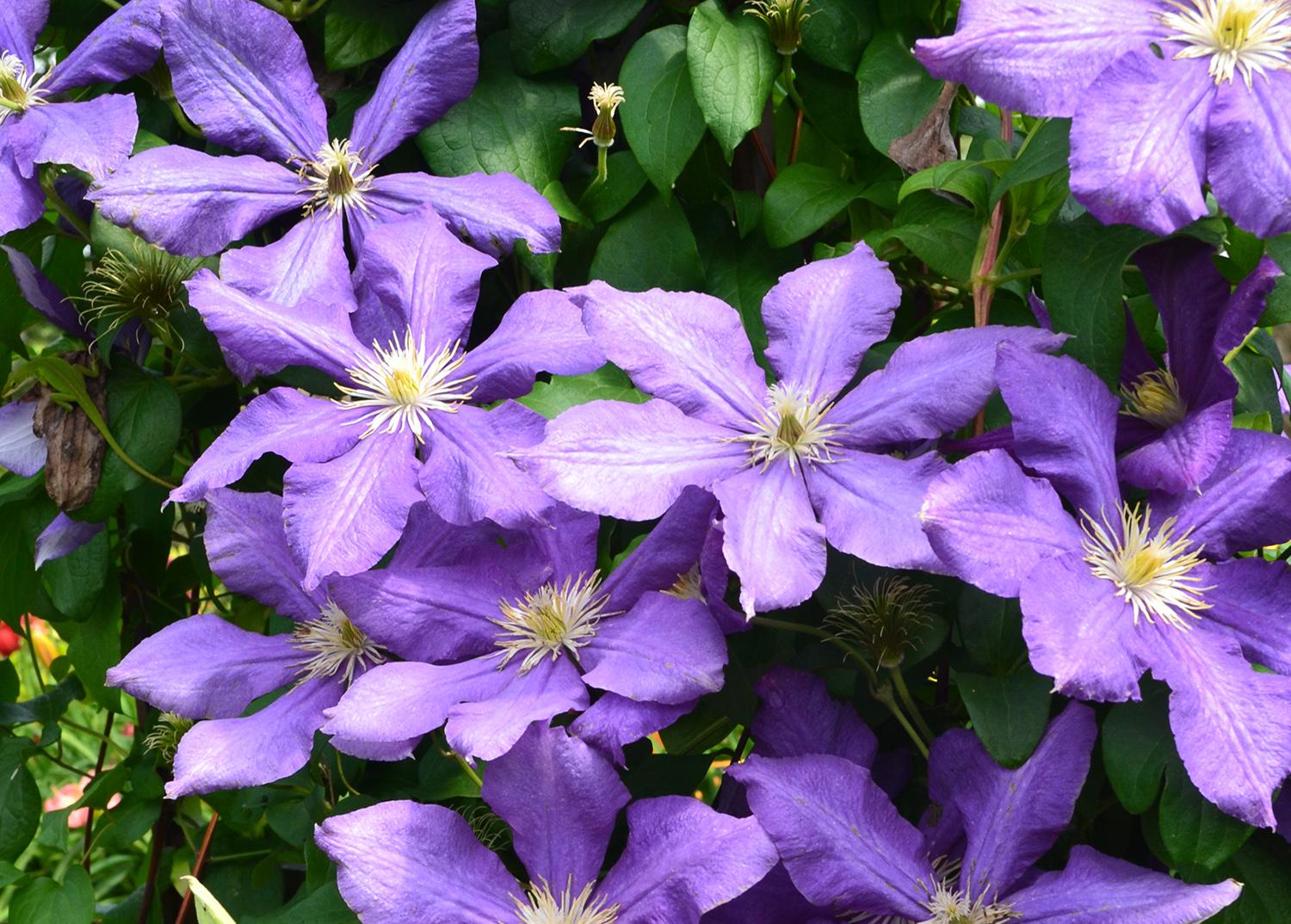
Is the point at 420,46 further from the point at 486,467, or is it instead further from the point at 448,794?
the point at 448,794

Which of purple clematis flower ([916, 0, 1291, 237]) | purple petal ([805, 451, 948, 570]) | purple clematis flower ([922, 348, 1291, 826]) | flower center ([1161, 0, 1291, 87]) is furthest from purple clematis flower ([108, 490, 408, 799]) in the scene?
flower center ([1161, 0, 1291, 87])

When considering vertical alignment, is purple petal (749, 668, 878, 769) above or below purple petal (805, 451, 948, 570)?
below

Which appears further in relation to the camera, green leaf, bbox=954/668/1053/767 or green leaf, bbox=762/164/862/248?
green leaf, bbox=762/164/862/248

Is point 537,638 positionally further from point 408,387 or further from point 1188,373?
point 1188,373

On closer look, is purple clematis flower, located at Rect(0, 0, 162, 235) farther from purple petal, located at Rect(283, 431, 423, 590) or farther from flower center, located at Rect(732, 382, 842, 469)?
flower center, located at Rect(732, 382, 842, 469)

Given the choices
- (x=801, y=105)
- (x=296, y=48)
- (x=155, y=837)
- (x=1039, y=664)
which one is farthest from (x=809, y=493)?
(x=155, y=837)

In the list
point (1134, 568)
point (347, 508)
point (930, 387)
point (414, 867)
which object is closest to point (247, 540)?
point (347, 508)
